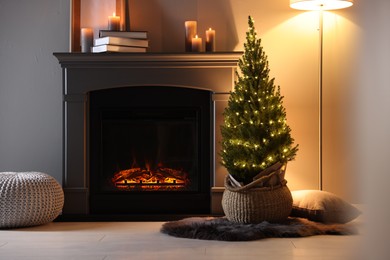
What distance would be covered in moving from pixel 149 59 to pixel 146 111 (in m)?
0.35

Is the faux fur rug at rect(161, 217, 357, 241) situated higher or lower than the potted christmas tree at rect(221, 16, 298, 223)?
lower

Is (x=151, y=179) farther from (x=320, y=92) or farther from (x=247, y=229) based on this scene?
(x=320, y=92)

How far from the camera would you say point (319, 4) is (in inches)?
164

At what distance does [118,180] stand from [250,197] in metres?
1.04

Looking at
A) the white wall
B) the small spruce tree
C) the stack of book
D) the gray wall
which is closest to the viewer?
the white wall

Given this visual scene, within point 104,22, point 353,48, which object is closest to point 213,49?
point 104,22

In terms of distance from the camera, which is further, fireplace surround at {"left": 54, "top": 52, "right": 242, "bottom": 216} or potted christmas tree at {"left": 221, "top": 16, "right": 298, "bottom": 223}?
fireplace surround at {"left": 54, "top": 52, "right": 242, "bottom": 216}

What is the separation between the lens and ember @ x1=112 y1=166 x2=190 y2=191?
4207mm

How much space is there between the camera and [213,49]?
419 cm

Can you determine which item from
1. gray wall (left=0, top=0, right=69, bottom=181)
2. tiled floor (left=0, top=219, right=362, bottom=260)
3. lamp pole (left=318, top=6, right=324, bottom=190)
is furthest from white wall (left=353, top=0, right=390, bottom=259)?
gray wall (left=0, top=0, right=69, bottom=181)

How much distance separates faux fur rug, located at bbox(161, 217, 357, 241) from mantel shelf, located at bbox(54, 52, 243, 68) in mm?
1068

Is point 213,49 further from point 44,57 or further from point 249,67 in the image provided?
point 44,57

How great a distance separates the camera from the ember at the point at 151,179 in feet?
13.8

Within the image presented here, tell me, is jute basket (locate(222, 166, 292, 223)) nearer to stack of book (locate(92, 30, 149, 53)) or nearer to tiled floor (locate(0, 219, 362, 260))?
tiled floor (locate(0, 219, 362, 260))
